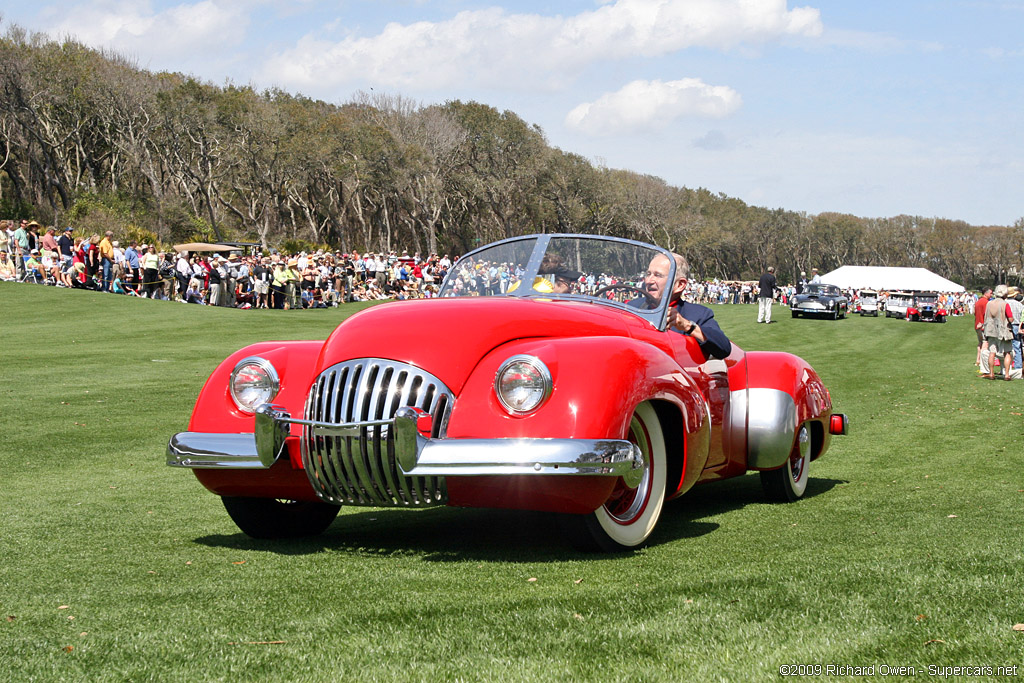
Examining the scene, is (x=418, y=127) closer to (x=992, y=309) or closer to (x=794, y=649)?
(x=992, y=309)

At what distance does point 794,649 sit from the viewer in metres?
3.36

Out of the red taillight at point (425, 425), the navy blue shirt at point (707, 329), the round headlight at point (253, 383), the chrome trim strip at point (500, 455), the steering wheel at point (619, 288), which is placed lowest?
the chrome trim strip at point (500, 455)

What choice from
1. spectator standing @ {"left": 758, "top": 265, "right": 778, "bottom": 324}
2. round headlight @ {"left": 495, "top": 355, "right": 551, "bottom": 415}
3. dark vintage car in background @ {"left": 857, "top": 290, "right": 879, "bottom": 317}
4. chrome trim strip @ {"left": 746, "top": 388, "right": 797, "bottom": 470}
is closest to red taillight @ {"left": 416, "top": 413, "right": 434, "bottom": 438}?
round headlight @ {"left": 495, "top": 355, "right": 551, "bottom": 415}

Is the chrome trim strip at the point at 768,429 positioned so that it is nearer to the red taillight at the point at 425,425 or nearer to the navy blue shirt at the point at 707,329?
the navy blue shirt at the point at 707,329

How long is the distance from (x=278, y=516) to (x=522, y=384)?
195cm

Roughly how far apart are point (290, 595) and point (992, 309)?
1981 cm

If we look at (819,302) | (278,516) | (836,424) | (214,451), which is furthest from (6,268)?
(819,302)

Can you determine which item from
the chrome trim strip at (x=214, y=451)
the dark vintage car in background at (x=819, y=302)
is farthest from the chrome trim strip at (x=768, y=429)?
the dark vintage car in background at (x=819, y=302)

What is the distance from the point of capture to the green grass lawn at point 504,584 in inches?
131

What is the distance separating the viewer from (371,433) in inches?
189

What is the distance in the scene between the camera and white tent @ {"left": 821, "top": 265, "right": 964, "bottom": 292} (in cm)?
8762

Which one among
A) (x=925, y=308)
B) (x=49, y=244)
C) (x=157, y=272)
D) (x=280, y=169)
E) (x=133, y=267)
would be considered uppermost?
(x=280, y=169)

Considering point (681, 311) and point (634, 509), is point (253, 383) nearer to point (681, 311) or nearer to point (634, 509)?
point (634, 509)

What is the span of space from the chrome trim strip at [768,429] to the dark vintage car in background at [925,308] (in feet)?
156
